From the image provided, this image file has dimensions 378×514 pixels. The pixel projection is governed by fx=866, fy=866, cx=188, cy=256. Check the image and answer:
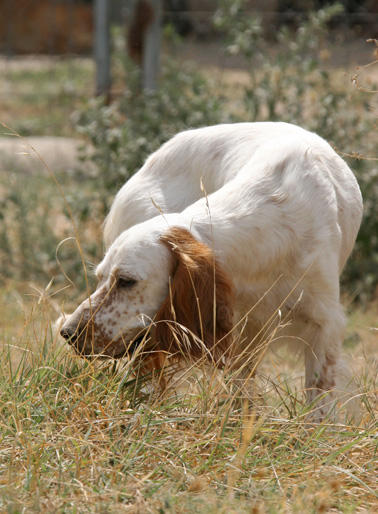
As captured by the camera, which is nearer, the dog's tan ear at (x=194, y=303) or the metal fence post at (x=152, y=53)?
the dog's tan ear at (x=194, y=303)

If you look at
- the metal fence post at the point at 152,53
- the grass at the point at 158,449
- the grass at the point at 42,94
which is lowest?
the grass at the point at 42,94

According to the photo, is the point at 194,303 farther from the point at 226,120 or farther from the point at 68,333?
the point at 226,120

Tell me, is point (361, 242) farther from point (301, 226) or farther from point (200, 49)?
point (200, 49)

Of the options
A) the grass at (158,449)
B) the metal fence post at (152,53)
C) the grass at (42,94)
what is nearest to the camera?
the grass at (158,449)

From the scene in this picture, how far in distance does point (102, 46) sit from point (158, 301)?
4.61m

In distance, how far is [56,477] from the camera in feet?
7.72

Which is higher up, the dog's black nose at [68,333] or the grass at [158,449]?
the dog's black nose at [68,333]

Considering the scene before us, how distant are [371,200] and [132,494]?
3.44 m

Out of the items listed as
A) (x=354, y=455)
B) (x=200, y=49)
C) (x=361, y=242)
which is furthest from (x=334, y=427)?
(x=200, y=49)

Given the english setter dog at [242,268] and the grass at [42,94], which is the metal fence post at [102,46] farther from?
the english setter dog at [242,268]

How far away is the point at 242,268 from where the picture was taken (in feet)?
9.95

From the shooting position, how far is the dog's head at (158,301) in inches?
112

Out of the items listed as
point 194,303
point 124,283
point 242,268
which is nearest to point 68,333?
point 124,283

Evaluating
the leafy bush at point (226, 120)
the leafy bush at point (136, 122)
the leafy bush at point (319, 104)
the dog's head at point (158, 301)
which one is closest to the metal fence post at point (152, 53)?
the leafy bush at point (136, 122)
